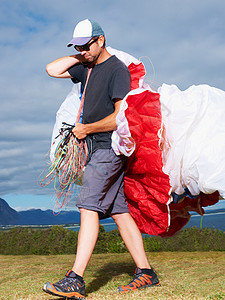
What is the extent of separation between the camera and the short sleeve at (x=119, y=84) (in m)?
2.88

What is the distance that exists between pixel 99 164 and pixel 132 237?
27.1 inches

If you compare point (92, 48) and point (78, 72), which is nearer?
point (92, 48)

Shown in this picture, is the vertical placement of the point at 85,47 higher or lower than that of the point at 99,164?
higher

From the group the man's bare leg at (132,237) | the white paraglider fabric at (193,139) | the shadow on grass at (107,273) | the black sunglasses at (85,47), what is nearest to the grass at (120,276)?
the shadow on grass at (107,273)

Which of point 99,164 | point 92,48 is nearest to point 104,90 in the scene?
point 92,48

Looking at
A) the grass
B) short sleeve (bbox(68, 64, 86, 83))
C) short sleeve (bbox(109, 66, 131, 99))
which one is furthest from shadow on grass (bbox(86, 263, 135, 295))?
short sleeve (bbox(68, 64, 86, 83))

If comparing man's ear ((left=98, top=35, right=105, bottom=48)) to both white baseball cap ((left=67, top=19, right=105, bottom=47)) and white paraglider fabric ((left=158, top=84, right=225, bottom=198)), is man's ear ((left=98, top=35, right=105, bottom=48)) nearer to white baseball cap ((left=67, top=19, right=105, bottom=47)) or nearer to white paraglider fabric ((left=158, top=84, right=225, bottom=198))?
white baseball cap ((left=67, top=19, right=105, bottom=47))

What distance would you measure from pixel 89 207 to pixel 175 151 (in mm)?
757

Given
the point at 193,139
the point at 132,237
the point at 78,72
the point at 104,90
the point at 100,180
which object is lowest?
the point at 132,237

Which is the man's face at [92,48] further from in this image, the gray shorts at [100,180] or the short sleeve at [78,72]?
the gray shorts at [100,180]

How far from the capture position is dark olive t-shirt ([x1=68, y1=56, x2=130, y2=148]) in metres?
2.92

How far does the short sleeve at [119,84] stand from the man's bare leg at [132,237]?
3.27 ft

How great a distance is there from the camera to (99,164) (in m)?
2.96

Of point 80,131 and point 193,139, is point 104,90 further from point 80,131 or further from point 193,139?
point 193,139
